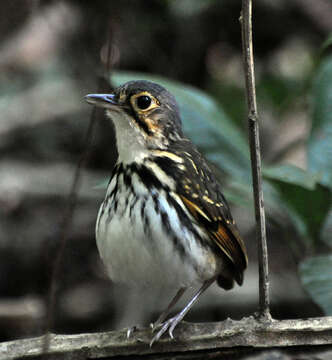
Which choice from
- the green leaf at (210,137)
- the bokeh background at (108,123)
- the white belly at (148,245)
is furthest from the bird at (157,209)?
the bokeh background at (108,123)

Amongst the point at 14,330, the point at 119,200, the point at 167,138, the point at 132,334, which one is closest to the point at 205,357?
the point at 132,334

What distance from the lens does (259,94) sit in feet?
23.7

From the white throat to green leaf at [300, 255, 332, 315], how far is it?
1390 mm

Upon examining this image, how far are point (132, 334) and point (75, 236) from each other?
9.88 feet

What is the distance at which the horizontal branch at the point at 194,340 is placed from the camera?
10.8ft

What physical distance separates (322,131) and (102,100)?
194 cm

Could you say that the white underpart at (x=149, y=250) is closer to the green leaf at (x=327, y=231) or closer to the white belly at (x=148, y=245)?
the white belly at (x=148, y=245)

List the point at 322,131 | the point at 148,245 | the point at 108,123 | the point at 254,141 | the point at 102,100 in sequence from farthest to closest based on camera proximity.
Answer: the point at 108,123 < the point at 322,131 < the point at 102,100 < the point at 148,245 < the point at 254,141

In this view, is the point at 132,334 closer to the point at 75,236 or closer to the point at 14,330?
the point at 14,330

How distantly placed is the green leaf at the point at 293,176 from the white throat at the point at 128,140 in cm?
100

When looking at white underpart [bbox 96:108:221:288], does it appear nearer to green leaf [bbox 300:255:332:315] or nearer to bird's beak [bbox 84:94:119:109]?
bird's beak [bbox 84:94:119:109]

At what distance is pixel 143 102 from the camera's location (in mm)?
3611

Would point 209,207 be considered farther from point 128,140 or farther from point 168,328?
point 168,328

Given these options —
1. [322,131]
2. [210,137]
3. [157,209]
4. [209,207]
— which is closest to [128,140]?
[157,209]
